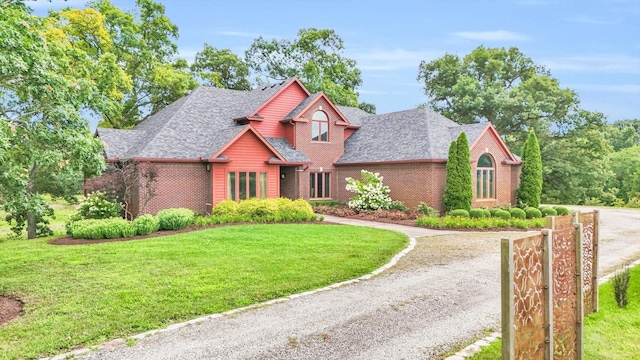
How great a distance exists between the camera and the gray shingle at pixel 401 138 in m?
23.6

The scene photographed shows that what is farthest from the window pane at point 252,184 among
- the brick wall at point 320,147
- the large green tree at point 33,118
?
the large green tree at point 33,118

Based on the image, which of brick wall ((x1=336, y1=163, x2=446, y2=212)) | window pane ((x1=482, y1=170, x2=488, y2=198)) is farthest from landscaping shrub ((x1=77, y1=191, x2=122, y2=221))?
window pane ((x1=482, y1=170, x2=488, y2=198))

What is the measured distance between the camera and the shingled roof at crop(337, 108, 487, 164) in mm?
23672

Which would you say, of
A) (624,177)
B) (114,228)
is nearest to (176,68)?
(114,228)

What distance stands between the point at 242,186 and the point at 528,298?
18630mm

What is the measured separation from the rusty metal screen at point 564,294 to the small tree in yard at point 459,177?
53.7 ft

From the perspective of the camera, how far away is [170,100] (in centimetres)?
3303

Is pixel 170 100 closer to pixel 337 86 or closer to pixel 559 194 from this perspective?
pixel 337 86

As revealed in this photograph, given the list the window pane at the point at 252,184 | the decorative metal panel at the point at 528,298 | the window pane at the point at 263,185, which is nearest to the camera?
the decorative metal panel at the point at 528,298

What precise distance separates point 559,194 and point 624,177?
17.7 meters

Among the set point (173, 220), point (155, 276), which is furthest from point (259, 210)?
point (155, 276)

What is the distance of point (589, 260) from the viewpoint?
22.0ft

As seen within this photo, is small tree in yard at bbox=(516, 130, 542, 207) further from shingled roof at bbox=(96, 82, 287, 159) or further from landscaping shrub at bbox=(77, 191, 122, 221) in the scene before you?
landscaping shrub at bbox=(77, 191, 122, 221)

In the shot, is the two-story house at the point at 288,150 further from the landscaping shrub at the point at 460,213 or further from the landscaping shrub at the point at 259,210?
the landscaping shrub at the point at 460,213
